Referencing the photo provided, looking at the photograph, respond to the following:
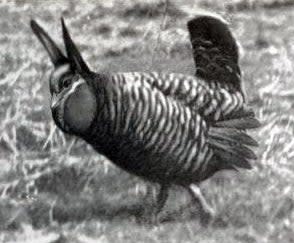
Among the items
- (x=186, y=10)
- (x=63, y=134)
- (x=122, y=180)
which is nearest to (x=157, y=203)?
(x=122, y=180)

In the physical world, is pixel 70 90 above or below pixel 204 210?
above

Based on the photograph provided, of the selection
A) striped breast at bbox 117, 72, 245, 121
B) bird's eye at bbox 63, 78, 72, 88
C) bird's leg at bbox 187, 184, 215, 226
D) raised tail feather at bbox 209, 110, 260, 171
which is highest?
bird's eye at bbox 63, 78, 72, 88

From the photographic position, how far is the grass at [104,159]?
0.93 metres

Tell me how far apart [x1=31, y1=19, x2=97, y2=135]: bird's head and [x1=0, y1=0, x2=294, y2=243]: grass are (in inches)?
0.5

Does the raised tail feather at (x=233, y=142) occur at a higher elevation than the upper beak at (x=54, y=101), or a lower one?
lower

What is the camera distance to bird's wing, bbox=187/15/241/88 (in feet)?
3.11

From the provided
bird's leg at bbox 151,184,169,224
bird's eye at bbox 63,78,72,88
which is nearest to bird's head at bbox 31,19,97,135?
bird's eye at bbox 63,78,72,88

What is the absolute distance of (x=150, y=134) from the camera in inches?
36.6

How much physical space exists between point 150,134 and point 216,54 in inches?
5.5

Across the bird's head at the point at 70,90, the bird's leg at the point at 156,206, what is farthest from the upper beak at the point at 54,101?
the bird's leg at the point at 156,206

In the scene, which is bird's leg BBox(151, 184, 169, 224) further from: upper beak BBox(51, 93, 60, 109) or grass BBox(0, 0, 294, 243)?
upper beak BBox(51, 93, 60, 109)

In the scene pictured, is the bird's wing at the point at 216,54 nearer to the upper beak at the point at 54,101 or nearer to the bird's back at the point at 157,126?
the bird's back at the point at 157,126

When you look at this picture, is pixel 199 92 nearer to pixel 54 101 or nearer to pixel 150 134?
pixel 150 134

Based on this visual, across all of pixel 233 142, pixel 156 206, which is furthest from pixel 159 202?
pixel 233 142
